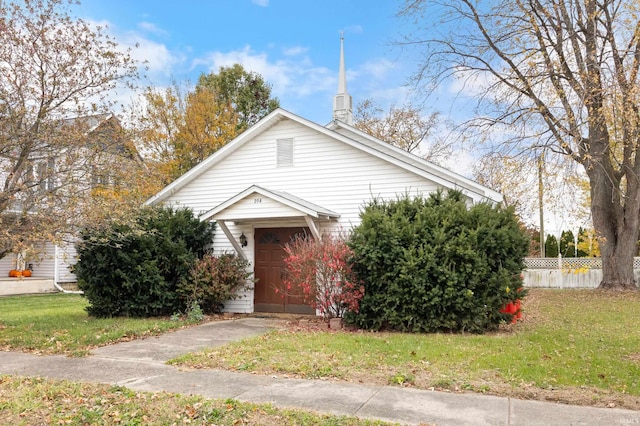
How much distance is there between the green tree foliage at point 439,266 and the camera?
9.58 meters

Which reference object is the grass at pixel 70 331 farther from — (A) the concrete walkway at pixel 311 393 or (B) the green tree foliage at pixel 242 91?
(B) the green tree foliage at pixel 242 91

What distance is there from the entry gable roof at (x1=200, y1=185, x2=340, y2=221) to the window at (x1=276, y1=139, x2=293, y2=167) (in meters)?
0.96

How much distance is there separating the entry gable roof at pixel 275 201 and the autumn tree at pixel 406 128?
21924 mm

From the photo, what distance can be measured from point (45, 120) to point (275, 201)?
5.15 m

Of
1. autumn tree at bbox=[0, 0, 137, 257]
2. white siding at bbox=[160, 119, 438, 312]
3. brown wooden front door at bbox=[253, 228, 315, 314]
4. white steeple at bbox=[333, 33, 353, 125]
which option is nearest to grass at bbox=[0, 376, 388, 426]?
autumn tree at bbox=[0, 0, 137, 257]

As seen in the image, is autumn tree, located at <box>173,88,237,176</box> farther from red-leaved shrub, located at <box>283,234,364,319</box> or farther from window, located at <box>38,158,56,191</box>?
red-leaved shrub, located at <box>283,234,364,319</box>

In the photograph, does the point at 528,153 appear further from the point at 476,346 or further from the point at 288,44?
the point at 288,44

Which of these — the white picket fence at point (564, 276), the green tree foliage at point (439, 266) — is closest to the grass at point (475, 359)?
the green tree foliage at point (439, 266)

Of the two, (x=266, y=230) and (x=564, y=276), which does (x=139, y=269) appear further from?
(x=564, y=276)

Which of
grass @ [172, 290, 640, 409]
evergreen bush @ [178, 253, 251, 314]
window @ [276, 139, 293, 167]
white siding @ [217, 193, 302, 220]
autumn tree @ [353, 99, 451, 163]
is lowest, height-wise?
grass @ [172, 290, 640, 409]

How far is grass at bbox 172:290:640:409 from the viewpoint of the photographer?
5797 millimetres

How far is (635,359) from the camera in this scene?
720 cm

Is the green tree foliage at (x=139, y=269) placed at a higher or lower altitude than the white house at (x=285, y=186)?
lower

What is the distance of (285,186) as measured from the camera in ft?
43.2
